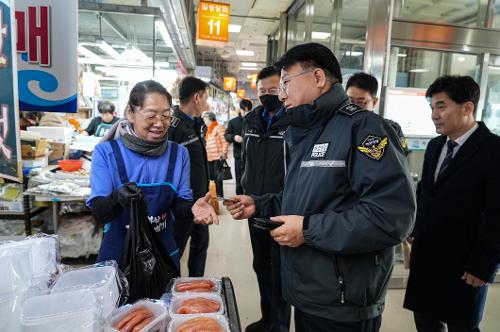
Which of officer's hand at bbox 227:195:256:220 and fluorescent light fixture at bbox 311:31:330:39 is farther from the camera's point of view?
fluorescent light fixture at bbox 311:31:330:39

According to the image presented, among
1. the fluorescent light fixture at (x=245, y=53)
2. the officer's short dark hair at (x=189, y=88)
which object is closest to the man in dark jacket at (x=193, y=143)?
the officer's short dark hair at (x=189, y=88)

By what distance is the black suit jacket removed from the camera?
177 centimetres

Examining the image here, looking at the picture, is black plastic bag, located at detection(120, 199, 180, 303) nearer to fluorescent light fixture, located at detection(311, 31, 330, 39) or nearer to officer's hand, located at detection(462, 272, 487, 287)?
officer's hand, located at detection(462, 272, 487, 287)

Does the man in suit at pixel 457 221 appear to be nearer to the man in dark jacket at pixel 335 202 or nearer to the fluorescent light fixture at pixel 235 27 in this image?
the man in dark jacket at pixel 335 202

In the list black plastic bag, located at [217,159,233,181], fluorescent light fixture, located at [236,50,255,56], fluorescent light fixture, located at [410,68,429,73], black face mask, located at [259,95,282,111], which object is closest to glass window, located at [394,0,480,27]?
fluorescent light fixture, located at [410,68,429,73]

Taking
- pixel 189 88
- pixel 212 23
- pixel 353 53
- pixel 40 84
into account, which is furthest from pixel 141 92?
pixel 212 23

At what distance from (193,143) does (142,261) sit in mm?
1688

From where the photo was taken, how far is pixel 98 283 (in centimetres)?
96

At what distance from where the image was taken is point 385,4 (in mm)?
3361

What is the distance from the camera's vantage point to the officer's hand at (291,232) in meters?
1.26

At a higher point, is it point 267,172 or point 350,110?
point 350,110

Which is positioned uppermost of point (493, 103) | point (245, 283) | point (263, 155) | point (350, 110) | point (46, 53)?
point (493, 103)

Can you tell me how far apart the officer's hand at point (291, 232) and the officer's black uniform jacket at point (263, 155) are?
1.17m

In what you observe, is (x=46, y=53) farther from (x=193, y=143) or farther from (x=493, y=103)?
(x=493, y=103)
